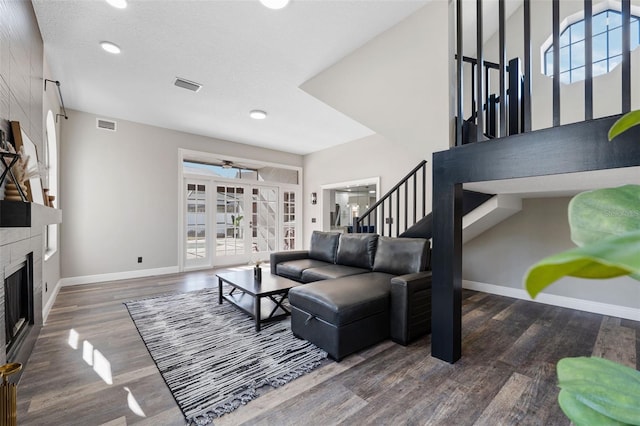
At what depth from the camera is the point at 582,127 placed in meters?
1.46

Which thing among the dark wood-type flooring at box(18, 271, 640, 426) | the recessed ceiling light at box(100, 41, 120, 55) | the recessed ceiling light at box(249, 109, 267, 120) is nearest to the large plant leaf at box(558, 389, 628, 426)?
the dark wood-type flooring at box(18, 271, 640, 426)

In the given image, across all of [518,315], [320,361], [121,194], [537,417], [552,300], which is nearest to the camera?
[537,417]

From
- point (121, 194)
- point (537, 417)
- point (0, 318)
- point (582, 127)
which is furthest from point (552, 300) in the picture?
point (121, 194)

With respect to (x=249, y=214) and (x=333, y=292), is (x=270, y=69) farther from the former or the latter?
(x=249, y=214)

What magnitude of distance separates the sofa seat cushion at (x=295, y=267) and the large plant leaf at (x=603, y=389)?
325 centimetres

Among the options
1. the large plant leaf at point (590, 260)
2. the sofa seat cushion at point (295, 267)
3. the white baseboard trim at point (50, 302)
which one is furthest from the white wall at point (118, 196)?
the large plant leaf at point (590, 260)

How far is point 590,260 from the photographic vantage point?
0.76 feet

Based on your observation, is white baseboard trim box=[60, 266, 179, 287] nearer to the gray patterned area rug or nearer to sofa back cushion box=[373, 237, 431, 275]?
the gray patterned area rug

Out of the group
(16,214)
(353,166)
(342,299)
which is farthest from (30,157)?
(353,166)

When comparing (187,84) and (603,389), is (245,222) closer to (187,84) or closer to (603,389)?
(187,84)

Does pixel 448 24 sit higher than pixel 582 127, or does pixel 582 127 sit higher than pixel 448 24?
pixel 448 24

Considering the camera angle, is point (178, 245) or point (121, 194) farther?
point (178, 245)

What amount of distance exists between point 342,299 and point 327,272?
115cm

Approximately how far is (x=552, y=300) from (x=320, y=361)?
319 cm
